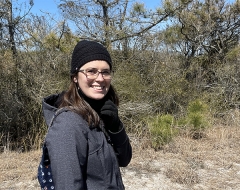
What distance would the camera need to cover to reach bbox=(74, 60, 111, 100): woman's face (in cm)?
138

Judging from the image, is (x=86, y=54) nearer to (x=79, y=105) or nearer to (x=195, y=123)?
(x=79, y=105)

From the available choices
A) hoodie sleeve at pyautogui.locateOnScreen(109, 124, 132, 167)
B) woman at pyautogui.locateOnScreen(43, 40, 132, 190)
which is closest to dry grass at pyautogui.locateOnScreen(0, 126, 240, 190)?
hoodie sleeve at pyautogui.locateOnScreen(109, 124, 132, 167)

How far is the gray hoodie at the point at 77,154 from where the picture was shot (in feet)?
3.70

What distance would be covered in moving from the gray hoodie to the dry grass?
9.08 feet

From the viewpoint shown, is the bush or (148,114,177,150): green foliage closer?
(148,114,177,150): green foliage

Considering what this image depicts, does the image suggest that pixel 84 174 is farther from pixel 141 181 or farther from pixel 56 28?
pixel 56 28

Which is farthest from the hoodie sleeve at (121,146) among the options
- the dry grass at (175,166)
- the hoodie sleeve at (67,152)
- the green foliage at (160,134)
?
the green foliage at (160,134)

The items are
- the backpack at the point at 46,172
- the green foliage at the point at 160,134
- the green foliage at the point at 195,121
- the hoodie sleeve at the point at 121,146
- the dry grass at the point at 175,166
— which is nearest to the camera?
the backpack at the point at 46,172

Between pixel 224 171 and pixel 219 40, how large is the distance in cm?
615

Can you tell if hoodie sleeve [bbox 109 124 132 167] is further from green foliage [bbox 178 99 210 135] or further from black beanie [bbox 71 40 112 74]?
green foliage [bbox 178 99 210 135]

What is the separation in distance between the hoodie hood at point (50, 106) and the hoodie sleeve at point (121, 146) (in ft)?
0.96

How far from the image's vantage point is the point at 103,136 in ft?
4.34

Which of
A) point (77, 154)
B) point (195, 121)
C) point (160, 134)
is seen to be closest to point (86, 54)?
point (77, 154)

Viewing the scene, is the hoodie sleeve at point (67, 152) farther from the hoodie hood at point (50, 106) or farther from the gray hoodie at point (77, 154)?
the hoodie hood at point (50, 106)
